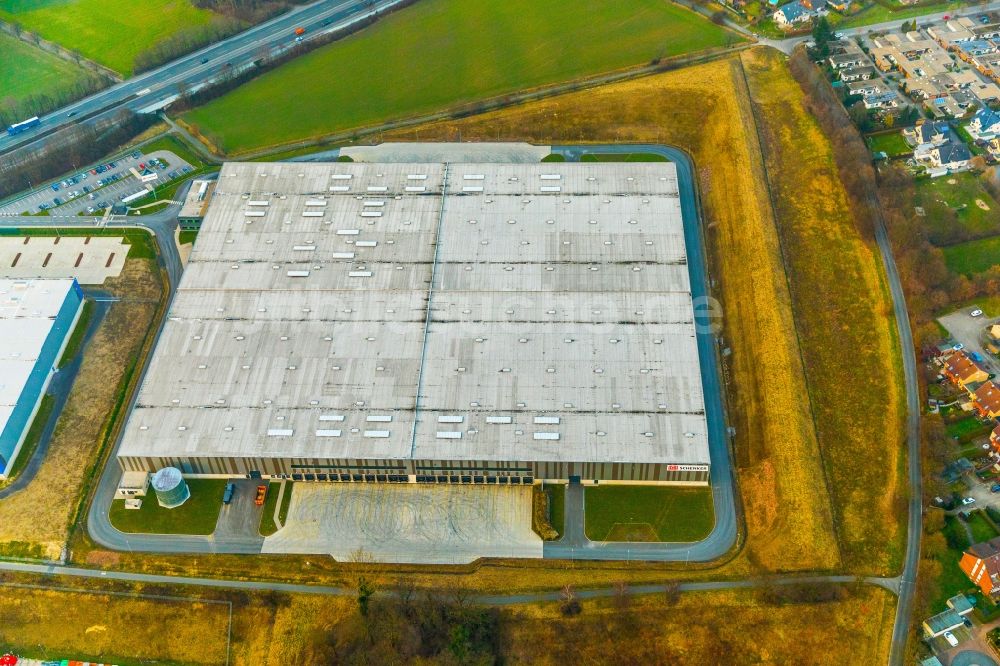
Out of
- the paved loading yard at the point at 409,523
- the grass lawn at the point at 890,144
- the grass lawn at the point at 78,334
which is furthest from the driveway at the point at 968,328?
the grass lawn at the point at 78,334

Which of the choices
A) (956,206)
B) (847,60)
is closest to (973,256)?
(956,206)

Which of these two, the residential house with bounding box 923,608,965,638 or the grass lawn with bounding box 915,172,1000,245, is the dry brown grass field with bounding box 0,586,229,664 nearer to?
the residential house with bounding box 923,608,965,638

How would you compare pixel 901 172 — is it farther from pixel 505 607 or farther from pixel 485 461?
pixel 505 607

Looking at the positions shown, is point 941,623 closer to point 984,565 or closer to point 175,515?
Result: point 984,565

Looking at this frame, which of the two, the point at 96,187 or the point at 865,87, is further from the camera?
the point at 865,87

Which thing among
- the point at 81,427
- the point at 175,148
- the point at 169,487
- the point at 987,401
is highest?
the point at 175,148
